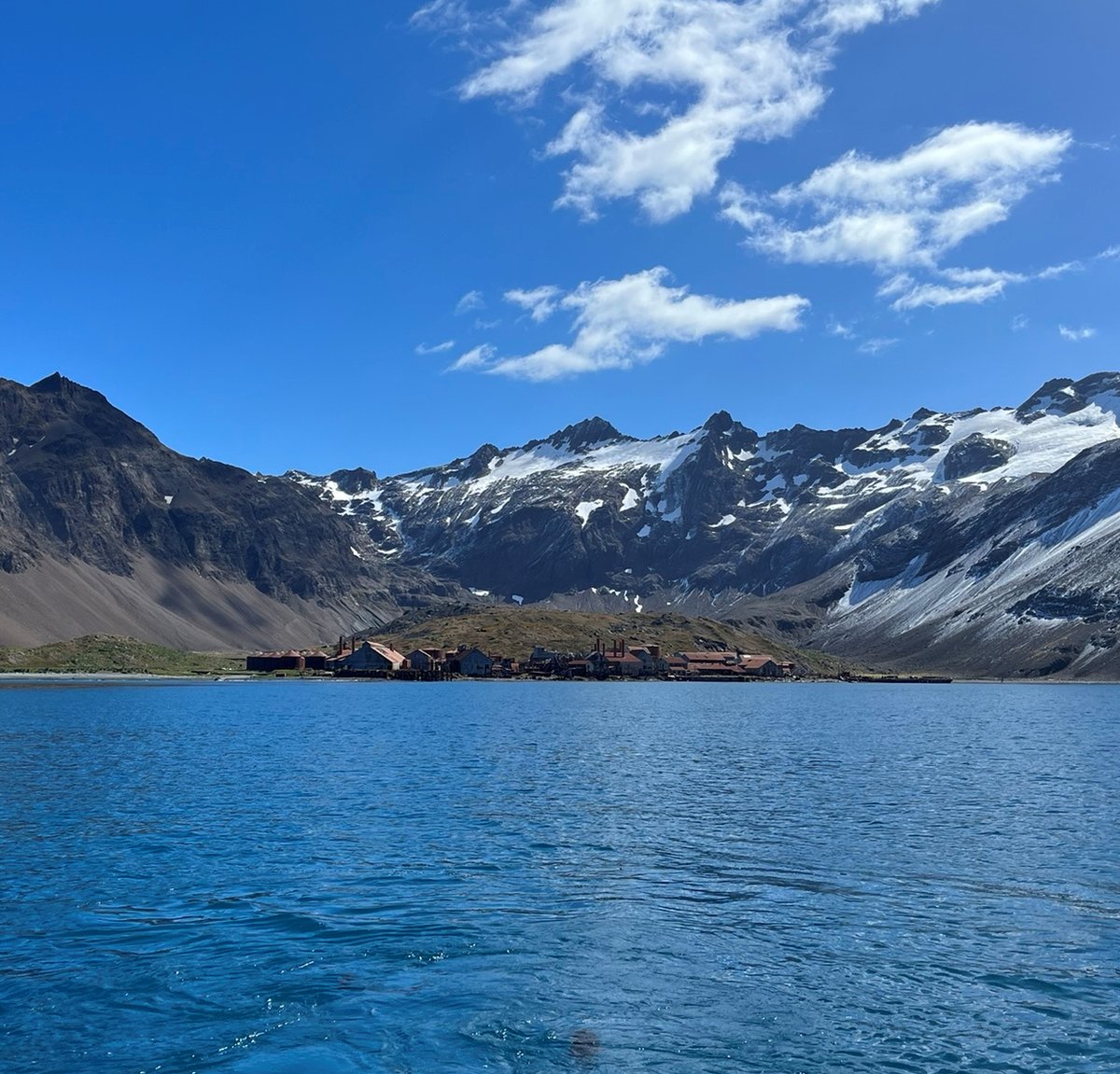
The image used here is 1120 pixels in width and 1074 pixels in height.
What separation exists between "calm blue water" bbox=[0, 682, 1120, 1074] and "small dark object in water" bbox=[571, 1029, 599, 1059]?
63mm

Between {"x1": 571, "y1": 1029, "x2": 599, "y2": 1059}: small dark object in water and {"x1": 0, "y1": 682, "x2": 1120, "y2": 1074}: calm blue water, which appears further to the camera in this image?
{"x1": 0, "y1": 682, "x2": 1120, "y2": 1074}: calm blue water

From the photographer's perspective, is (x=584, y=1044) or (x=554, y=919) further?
(x=554, y=919)

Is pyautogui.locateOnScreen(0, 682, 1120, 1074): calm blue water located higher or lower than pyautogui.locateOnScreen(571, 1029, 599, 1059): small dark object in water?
higher

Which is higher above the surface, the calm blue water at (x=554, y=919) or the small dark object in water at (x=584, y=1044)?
the calm blue water at (x=554, y=919)

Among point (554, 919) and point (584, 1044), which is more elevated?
point (554, 919)

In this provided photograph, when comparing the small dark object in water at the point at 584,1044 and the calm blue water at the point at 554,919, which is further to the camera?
the calm blue water at the point at 554,919

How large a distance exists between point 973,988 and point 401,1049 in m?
14.5

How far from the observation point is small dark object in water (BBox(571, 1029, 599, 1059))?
2355 cm

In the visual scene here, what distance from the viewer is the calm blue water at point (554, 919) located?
24.3 meters

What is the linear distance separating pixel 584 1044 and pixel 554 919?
32.0 ft

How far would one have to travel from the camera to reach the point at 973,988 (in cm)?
2755

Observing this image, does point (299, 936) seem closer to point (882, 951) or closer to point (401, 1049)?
point (401, 1049)

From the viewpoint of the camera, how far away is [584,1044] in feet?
79.0

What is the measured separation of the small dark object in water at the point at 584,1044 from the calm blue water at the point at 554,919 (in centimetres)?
6
